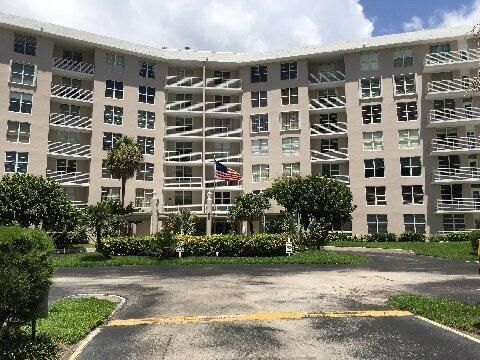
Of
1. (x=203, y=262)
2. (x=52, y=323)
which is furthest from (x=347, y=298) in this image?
(x=203, y=262)

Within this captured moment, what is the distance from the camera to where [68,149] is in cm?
5012

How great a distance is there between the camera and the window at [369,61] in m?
52.6

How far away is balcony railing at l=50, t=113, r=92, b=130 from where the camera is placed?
1948 inches

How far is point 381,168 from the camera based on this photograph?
51.0m

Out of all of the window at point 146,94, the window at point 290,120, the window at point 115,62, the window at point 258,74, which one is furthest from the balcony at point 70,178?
the window at point 290,120

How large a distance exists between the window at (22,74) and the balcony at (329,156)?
34783mm

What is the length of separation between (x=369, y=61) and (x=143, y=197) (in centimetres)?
3328

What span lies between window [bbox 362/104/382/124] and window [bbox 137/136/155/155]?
27.2 m

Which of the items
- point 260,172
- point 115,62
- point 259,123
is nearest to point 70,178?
point 115,62

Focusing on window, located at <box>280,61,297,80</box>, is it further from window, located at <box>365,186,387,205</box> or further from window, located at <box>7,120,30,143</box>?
window, located at <box>7,120,30,143</box>

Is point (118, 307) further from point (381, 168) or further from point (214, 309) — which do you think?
point (381, 168)

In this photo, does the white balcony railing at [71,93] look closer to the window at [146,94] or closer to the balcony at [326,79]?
the window at [146,94]

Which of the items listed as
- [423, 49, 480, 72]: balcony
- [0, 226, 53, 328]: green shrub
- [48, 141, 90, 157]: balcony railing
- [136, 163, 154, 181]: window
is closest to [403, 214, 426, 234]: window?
[423, 49, 480, 72]: balcony

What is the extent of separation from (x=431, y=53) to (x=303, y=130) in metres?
17.7
